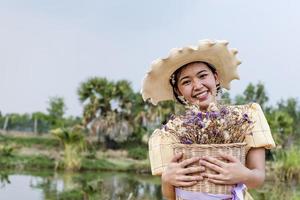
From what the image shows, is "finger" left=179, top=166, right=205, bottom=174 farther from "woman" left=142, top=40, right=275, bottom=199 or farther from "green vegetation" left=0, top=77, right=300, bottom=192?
"green vegetation" left=0, top=77, right=300, bottom=192

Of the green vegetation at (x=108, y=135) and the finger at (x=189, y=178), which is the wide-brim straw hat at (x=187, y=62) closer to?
the finger at (x=189, y=178)

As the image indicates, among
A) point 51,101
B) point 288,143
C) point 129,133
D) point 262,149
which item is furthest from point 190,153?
point 51,101

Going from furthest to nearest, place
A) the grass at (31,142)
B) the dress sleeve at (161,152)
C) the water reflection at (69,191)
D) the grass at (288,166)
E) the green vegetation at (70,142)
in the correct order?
the grass at (31,142) < the green vegetation at (70,142) < the grass at (288,166) < the water reflection at (69,191) < the dress sleeve at (161,152)

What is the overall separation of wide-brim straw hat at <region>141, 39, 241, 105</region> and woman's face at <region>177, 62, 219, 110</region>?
0.03 m

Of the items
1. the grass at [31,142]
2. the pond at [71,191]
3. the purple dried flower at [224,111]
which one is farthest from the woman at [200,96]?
the grass at [31,142]

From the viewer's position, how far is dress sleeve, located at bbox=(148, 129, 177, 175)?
5.10ft

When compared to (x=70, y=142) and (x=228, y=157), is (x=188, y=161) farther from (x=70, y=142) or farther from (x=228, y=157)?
(x=70, y=142)

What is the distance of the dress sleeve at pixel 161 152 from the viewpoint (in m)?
1.56

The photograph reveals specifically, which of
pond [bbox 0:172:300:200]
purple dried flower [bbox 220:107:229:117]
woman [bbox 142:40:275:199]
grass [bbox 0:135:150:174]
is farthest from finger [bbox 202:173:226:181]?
grass [bbox 0:135:150:174]

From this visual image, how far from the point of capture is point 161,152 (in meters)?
1.57

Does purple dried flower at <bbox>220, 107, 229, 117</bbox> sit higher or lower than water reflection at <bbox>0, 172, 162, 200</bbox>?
higher

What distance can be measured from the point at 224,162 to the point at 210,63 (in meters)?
0.43

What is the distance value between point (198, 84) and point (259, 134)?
0.23m

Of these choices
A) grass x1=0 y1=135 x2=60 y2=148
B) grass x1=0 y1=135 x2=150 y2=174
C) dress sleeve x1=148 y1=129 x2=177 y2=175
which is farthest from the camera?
grass x1=0 y1=135 x2=60 y2=148
